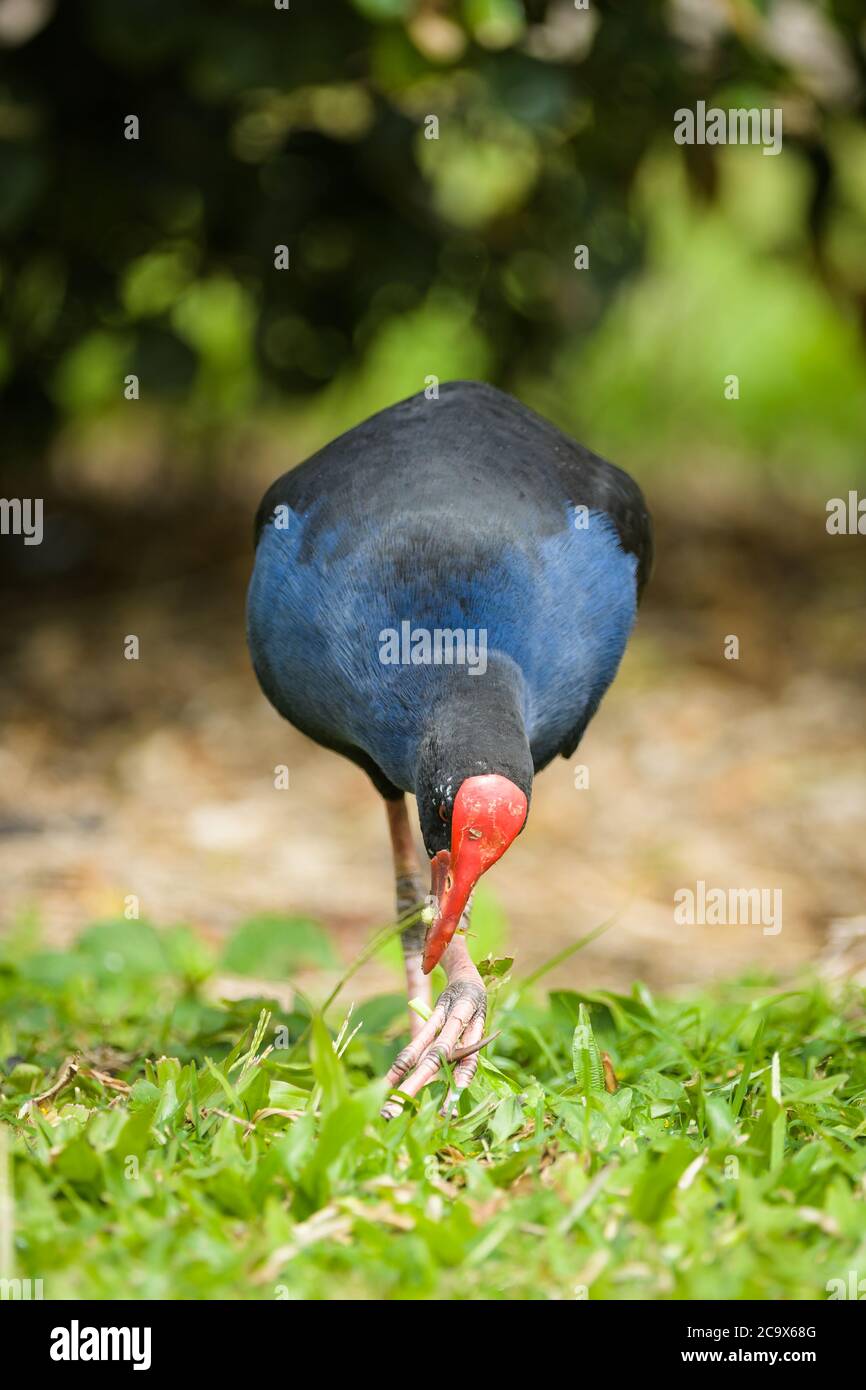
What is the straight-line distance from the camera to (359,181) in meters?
6.65

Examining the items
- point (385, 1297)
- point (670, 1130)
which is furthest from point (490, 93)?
point (385, 1297)

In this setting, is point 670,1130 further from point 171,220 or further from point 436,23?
point 171,220

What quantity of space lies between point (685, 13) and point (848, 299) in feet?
5.62

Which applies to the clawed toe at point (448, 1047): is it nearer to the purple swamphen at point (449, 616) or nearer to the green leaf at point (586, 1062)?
the purple swamphen at point (449, 616)

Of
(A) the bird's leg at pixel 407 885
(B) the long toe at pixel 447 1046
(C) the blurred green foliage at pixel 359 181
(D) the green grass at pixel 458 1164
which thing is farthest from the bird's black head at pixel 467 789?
(C) the blurred green foliage at pixel 359 181

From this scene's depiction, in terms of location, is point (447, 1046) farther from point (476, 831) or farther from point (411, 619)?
point (411, 619)

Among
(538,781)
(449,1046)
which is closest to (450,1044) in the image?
(449,1046)

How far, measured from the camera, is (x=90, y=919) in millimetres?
5379

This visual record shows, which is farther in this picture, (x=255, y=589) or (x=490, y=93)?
(x=490, y=93)

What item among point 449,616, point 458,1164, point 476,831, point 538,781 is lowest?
point 458,1164

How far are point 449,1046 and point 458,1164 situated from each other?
294 mm

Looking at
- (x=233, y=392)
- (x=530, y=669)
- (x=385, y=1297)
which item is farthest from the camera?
(x=233, y=392)

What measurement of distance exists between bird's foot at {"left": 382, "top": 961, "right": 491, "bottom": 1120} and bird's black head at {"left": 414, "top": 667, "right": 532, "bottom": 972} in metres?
0.12

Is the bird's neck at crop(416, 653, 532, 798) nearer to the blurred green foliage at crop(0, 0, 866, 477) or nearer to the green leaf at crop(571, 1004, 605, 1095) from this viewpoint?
the green leaf at crop(571, 1004, 605, 1095)
